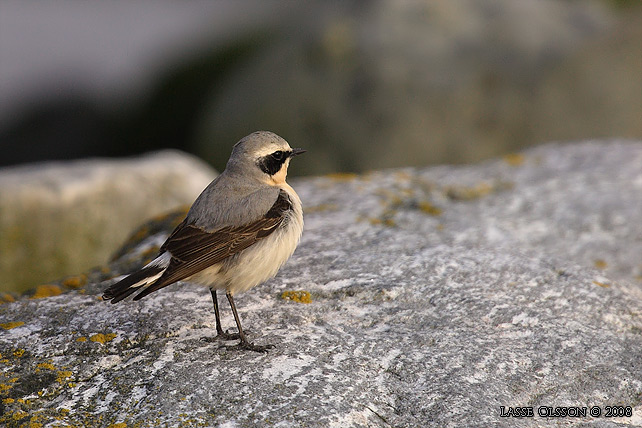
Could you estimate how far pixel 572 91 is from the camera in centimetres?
1143

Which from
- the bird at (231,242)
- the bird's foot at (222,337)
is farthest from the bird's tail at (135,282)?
the bird's foot at (222,337)

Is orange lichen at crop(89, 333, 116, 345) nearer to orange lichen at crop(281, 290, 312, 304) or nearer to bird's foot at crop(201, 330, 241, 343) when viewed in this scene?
bird's foot at crop(201, 330, 241, 343)

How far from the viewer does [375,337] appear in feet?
15.4

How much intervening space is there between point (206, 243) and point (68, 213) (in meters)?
4.27

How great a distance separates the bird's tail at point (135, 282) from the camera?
4395 mm

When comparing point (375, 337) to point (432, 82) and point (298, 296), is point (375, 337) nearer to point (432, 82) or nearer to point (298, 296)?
point (298, 296)

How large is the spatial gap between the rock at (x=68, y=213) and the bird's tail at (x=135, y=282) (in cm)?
412

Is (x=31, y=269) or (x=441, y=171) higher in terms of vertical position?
(x=441, y=171)

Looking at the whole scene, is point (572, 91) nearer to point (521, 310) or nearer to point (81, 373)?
point (521, 310)

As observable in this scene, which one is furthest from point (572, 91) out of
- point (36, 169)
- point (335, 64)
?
point (36, 169)

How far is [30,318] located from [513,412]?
3.23 metres

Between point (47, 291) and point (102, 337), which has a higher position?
point (47, 291)

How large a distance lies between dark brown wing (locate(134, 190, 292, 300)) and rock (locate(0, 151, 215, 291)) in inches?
157

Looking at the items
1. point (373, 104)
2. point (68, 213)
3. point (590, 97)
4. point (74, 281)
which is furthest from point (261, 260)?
point (590, 97)
